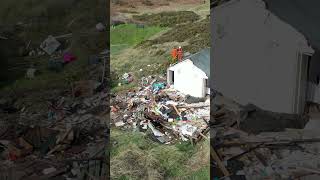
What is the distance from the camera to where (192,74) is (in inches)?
216

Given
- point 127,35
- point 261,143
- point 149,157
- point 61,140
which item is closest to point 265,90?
point 261,143

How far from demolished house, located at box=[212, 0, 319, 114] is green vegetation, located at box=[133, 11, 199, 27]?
0.23 metres

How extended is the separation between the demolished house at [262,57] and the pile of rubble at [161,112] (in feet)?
1.15

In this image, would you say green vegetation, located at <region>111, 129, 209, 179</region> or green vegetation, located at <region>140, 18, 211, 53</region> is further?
green vegetation, located at <region>140, 18, 211, 53</region>

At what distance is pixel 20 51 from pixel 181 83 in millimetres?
1515

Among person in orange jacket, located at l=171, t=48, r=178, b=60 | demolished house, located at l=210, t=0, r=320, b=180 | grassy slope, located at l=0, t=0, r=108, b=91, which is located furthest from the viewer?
person in orange jacket, located at l=171, t=48, r=178, b=60

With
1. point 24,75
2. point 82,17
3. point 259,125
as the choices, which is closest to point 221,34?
point 259,125

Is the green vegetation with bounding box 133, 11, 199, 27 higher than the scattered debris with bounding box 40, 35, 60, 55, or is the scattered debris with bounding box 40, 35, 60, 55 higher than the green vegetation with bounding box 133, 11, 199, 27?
the green vegetation with bounding box 133, 11, 199, 27

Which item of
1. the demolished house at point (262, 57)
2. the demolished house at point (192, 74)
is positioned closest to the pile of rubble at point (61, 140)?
the demolished house at point (192, 74)

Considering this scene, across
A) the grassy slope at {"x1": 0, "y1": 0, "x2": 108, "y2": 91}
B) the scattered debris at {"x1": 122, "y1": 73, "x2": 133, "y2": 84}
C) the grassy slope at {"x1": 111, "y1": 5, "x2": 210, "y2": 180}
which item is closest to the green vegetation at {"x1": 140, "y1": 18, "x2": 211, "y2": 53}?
the grassy slope at {"x1": 111, "y1": 5, "x2": 210, "y2": 180}

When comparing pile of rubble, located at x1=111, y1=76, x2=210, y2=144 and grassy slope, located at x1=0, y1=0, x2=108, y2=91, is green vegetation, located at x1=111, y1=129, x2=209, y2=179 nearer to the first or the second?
pile of rubble, located at x1=111, y1=76, x2=210, y2=144

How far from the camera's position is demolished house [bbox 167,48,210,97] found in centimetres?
547

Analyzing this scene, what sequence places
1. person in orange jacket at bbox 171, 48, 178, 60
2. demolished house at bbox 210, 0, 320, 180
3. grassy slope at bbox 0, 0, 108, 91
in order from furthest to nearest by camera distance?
person in orange jacket at bbox 171, 48, 178, 60 < demolished house at bbox 210, 0, 320, 180 < grassy slope at bbox 0, 0, 108, 91

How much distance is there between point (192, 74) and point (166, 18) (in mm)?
578
